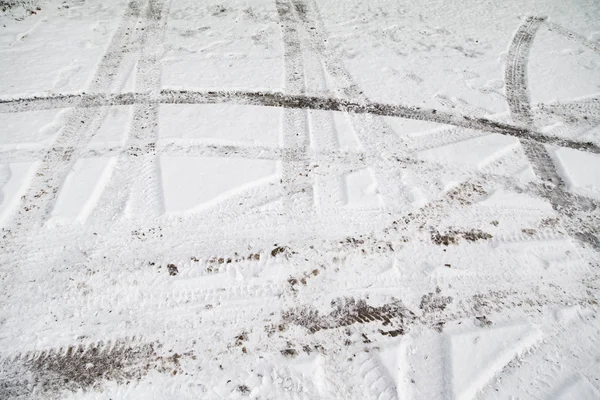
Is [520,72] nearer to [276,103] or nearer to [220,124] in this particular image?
[276,103]

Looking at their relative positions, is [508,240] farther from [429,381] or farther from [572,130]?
[572,130]

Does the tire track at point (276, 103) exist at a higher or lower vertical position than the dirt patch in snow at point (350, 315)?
higher

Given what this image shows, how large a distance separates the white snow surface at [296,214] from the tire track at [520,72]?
0.11ft

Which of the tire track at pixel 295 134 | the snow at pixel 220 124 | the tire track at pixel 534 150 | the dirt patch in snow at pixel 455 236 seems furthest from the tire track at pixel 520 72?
the snow at pixel 220 124

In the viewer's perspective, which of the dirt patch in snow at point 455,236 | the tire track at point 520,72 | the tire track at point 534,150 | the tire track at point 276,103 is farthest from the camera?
the tire track at point 520,72

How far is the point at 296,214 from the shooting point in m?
2.62

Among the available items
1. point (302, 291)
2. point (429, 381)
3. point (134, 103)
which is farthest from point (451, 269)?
point (134, 103)

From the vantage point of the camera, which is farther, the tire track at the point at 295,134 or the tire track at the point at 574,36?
the tire track at the point at 574,36

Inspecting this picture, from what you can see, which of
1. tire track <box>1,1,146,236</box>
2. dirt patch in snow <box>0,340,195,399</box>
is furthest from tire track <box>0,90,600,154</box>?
dirt patch in snow <box>0,340,195,399</box>

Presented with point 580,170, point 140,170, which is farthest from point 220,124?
point 580,170

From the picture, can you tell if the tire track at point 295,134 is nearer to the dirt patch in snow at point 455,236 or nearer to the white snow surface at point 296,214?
the white snow surface at point 296,214

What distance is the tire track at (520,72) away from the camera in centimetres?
349

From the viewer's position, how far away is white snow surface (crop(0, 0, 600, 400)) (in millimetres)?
1984

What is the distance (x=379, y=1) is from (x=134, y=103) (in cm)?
351
